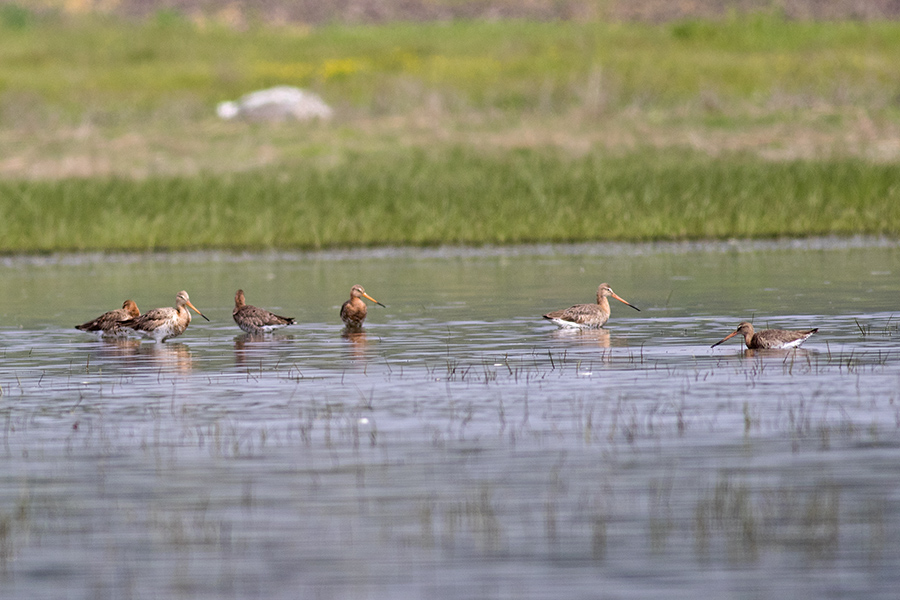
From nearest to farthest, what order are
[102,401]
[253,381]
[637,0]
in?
[102,401], [253,381], [637,0]

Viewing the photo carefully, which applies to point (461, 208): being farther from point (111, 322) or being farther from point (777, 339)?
point (777, 339)

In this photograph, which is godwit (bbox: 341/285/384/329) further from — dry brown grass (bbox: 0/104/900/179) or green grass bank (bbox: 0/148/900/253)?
dry brown grass (bbox: 0/104/900/179)

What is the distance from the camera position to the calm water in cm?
955

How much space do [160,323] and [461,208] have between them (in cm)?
1840

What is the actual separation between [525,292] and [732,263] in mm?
6499

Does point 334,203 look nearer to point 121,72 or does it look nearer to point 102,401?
point 102,401

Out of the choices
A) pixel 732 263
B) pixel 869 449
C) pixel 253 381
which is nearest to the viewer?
pixel 869 449

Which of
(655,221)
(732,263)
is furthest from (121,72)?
(732,263)

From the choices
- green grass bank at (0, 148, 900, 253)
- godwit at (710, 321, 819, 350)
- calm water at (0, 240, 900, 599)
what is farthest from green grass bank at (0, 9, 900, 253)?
godwit at (710, 321, 819, 350)

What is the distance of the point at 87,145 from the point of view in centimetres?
4950

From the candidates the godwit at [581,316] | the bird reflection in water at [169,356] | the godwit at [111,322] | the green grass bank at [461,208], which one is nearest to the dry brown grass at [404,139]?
the green grass bank at [461,208]

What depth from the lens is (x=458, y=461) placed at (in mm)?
12352

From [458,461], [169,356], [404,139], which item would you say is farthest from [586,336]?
[404,139]

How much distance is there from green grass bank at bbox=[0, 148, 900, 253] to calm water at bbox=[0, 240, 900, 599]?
1456 centimetres
